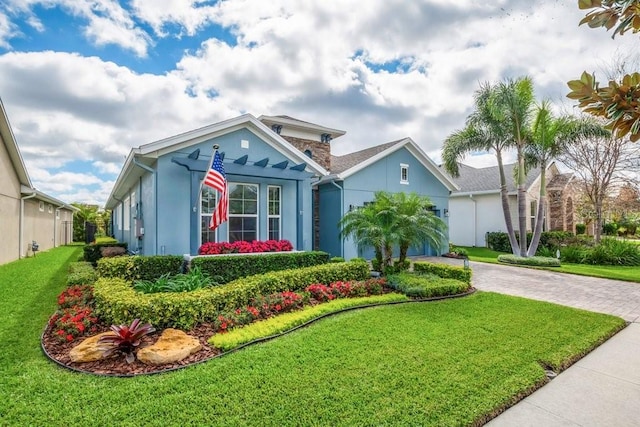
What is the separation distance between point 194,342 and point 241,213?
6.69 m

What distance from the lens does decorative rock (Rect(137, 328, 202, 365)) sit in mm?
4414

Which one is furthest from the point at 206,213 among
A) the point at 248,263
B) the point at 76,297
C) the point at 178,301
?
the point at 178,301

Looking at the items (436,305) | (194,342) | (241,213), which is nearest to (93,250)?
(241,213)

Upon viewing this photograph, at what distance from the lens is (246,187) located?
37.3 feet

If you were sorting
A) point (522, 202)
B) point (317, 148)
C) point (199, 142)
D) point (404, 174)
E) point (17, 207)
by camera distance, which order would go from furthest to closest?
1. point (317, 148)
2. point (404, 174)
3. point (17, 207)
4. point (522, 202)
5. point (199, 142)

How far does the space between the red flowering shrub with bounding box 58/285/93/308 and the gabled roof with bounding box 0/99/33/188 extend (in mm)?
9447

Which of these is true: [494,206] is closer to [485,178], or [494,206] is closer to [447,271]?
[485,178]

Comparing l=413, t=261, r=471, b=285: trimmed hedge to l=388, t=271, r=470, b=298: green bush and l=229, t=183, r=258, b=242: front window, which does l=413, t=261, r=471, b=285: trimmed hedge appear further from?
l=229, t=183, r=258, b=242: front window

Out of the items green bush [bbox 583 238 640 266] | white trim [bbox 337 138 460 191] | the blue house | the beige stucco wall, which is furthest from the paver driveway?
the beige stucco wall

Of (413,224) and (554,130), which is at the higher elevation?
(554,130)

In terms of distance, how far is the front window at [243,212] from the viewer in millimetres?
11109

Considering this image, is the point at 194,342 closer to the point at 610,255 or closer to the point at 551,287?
the point at 551,287

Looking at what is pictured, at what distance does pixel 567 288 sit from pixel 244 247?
9.91 m

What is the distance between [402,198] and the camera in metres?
10.1
